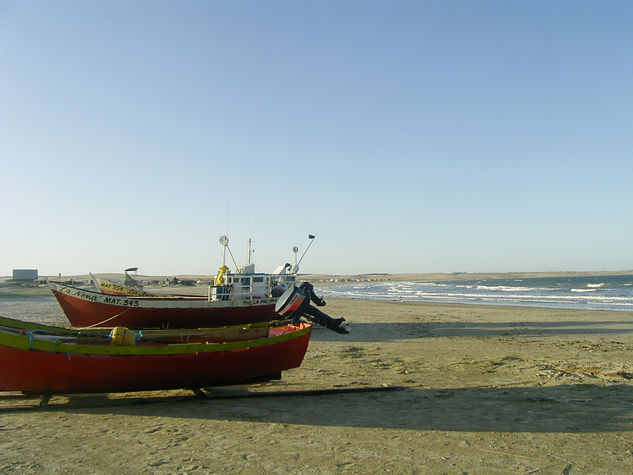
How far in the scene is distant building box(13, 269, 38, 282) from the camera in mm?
88312

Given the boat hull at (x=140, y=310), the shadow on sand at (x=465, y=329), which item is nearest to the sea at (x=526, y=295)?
the shadow on sand at (x=465, y=329)

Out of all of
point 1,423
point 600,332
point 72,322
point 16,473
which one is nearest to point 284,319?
point 1,423

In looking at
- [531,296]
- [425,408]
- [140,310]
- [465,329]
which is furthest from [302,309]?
[531,296]

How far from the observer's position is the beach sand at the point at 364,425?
6062 millimetres

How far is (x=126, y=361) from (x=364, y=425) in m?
4.53

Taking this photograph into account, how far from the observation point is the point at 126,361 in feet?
28.3

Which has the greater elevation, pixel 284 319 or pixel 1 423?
pixel 284 319

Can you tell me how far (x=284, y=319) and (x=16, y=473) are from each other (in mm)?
7312

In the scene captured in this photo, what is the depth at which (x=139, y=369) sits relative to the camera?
28.6 feet

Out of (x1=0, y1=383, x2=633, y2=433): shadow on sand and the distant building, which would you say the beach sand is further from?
the distant building

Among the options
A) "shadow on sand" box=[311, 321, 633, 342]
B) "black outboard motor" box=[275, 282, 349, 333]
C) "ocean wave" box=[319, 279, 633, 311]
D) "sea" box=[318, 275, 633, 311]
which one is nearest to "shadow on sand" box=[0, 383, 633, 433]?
"black outboard motor" box=[275, 282, 349, 333]

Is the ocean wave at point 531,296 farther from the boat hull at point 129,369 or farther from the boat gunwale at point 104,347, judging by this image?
the boat gunwale at point 104,347

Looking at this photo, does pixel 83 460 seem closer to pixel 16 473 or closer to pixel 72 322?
pixel 16 473

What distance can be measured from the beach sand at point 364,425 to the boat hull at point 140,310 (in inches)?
312
